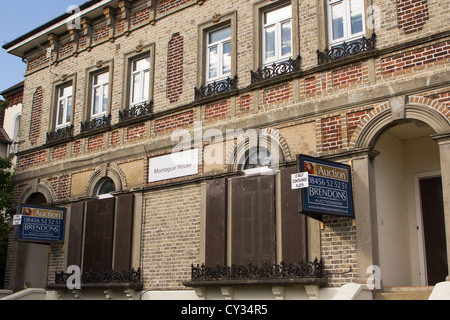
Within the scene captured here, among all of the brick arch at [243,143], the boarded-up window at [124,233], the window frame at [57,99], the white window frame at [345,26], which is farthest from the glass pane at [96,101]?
the white window frame at [345,26]

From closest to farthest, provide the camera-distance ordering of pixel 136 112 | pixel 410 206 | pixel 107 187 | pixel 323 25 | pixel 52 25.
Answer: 1. pixel 323 25
2. pixel 410 206
3. pixel 136 112
4. pixel 107 187
5. pixel 52 25

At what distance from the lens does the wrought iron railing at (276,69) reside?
1162 centimetres

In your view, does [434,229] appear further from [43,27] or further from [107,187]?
[43,27]

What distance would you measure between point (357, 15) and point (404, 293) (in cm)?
522

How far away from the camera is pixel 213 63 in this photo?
13508 mm

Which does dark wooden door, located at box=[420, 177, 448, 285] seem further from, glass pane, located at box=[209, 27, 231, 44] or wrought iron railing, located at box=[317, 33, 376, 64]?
glass pane, located at box=[209, 27, 231, 44]

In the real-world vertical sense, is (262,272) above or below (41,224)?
below

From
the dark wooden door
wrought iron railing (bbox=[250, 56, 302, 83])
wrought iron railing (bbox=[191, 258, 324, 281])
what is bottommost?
wrought iron railing (bbox=[191, 258, 324, 281])

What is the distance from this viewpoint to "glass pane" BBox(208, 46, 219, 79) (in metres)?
13.4

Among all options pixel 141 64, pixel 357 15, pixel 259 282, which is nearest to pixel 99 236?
pixel 141 64

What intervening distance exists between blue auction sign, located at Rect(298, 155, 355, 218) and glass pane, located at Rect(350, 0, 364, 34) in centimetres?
278

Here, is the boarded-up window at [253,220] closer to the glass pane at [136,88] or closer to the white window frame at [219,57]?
the white window frame at [219,57]

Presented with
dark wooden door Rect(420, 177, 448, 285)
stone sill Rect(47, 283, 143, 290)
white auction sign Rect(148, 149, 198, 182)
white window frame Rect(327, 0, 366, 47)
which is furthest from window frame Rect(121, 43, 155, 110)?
dark wooden door Rect(420, 177, 448, 285)

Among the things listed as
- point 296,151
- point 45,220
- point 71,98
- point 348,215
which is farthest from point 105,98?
point 348,215
